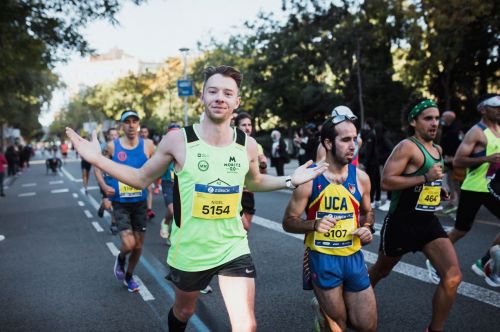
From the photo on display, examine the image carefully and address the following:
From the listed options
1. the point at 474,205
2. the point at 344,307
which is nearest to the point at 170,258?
the point at 344,307

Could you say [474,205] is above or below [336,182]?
below

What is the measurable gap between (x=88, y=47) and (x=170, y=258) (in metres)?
13.9

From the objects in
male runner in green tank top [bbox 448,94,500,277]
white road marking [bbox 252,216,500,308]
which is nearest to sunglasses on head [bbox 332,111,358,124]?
male runner in green tank top [bbox 448,94,500,277]

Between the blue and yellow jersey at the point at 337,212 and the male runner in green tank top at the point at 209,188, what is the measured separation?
8.9 inches

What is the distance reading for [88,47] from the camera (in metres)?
15.7

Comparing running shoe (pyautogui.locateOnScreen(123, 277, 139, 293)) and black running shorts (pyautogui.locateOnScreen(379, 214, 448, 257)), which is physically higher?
black running shorts (pyautogui.locateOnScreen(379, 214, 448, 257))

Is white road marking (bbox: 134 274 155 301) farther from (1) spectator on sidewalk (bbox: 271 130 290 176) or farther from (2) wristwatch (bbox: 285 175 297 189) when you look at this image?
(1) spectator on sidewalk (bbox: 271 130 290 176)

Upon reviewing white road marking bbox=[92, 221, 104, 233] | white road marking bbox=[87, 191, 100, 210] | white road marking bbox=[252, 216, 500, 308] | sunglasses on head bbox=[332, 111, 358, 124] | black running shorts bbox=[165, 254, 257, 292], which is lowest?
white road marking bbox=[87, 191, 100, 210]

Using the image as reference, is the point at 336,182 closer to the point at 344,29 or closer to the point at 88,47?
the point at 88,47

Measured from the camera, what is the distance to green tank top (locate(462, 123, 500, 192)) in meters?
5.30

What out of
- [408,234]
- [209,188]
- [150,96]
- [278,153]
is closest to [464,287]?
[408,234]

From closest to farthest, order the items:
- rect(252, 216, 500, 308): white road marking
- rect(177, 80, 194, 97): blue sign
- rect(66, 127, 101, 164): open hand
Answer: rect(66, 127, 101, 164): open hand
rect(252, 216, 500, 308): white road marking
rect(177, 80, 194, 97): blue sign

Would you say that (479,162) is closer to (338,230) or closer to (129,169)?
(338,230)

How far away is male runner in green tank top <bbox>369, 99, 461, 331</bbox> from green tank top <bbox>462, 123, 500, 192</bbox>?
1413mm
